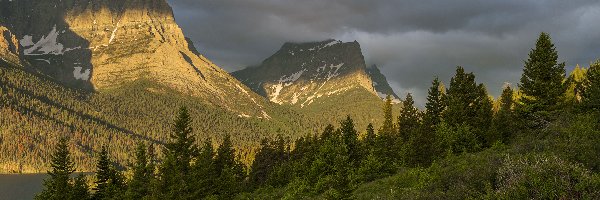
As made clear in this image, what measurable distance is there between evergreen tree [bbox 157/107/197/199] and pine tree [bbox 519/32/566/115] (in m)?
40.4

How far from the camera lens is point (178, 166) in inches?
2291

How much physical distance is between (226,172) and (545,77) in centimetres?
4205

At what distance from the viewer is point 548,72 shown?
48.7m

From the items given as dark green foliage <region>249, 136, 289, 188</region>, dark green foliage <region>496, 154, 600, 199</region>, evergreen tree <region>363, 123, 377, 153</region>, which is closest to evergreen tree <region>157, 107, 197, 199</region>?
evergreen tree <region>363, 123, 377, 153</region>

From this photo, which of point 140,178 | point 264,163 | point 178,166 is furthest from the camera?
point 264,163

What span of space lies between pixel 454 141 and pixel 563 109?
1126 cm

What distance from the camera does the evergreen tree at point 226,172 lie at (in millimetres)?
64062

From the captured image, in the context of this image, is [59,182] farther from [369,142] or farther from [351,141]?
[369,142]

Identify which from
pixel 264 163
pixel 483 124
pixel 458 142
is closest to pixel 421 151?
pixel 458 142

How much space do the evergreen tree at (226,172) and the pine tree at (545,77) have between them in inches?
1553

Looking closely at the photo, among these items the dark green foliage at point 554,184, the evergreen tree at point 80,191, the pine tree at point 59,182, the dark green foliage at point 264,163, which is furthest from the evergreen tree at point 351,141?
the dark green foliage at point 554,184

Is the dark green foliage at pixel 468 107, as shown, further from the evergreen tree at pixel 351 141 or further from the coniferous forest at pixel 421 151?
the evergreen tree at pixel 351 141

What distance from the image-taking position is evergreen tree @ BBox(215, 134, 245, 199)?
64062 millimetres

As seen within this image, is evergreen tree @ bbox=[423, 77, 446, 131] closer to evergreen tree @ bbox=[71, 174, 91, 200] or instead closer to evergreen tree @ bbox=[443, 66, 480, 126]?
evergreen tree @ bbox=[443, 66, 480, 126]
